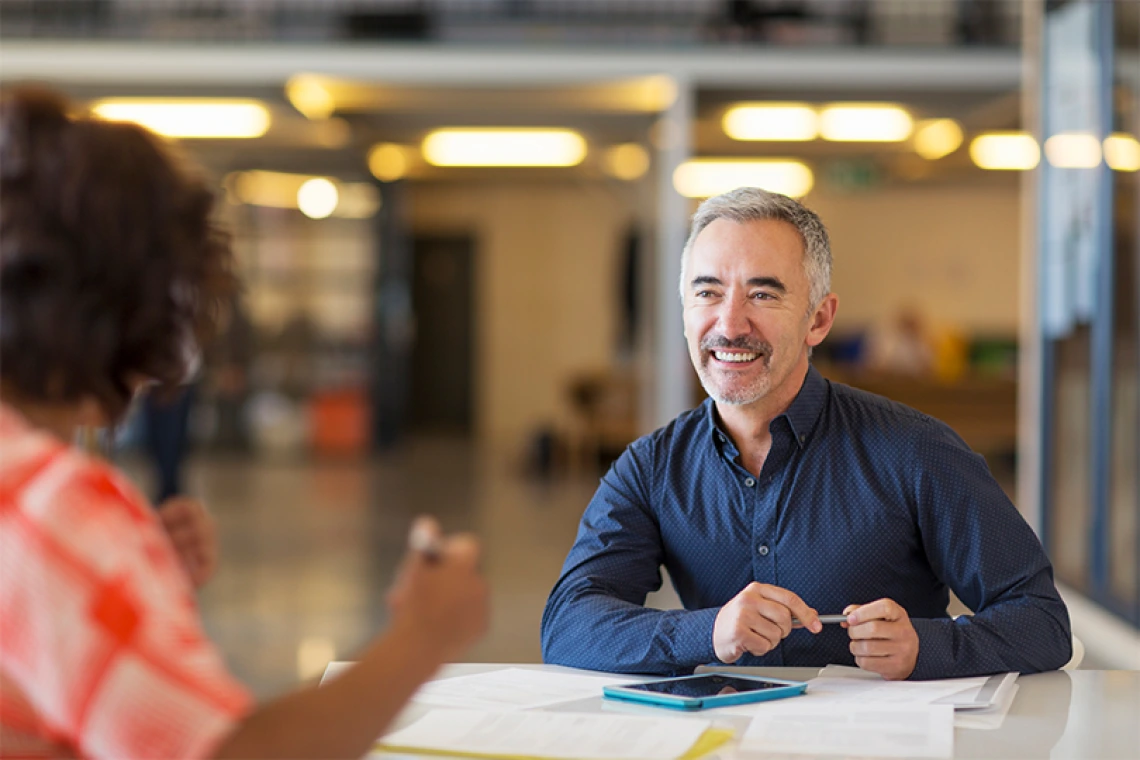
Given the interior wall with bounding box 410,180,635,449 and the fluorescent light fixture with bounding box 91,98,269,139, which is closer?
the fluorescent light fixture with bounding box 91,98,269,139

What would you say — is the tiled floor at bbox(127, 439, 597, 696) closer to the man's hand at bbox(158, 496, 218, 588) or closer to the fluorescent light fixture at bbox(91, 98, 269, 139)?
the fluorescent light fixture at bbox(91, 98, 269, 139)

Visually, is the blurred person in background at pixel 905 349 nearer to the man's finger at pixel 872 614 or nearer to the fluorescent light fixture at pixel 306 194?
the fluorescent light fixture at pixel 306 194

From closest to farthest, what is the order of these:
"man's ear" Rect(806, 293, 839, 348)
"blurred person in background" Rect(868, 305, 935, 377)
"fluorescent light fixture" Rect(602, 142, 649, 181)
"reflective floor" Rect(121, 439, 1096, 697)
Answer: "man's ear" Rect(806, 293, 839, 348) → "reflective floor" Rect(121, 439, 1096, 697) → "blurred person in background" Rect(868, 305, 935, 377) → "fluorescent light fixture" Rect(602, 142, 649, 181)

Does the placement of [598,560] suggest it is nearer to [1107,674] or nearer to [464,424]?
[1107,674]

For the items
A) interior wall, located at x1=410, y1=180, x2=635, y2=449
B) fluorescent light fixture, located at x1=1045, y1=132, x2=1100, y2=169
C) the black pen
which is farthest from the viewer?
interior wall, located at x1=410, y1=180, x2=635, y2=449

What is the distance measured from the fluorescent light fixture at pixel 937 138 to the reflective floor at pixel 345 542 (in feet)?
13.4

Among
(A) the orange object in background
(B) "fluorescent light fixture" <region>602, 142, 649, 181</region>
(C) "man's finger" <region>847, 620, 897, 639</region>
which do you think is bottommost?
(A) the orange object in background

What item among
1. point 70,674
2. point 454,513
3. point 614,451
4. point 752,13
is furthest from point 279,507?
point 70,674

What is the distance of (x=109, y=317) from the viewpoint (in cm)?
96

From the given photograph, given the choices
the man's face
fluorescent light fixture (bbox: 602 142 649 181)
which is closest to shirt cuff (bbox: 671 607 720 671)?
the man's face

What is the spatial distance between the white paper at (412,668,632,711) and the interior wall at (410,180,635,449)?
44.5 ft

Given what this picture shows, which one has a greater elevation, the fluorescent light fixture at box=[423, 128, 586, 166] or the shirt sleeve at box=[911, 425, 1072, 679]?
the fluorescent light fixture at box=[423, 128, 586, 166]

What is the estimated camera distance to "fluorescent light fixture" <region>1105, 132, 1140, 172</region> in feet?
16.9

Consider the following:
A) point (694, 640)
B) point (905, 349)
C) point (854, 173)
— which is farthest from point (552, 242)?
point (694, 640)
